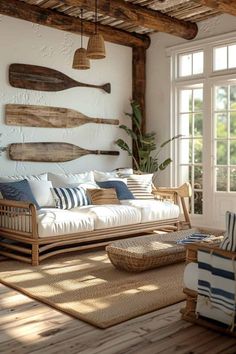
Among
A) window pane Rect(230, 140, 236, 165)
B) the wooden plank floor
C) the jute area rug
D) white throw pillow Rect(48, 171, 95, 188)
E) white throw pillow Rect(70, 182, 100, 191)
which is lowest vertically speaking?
the wooden plank floor

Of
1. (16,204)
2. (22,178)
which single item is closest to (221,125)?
(22,178)

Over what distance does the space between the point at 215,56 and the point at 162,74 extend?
96 centimetres

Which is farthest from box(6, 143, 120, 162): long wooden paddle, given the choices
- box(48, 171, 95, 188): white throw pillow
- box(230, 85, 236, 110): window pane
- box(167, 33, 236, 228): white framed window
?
box(230, 85, 236, 110): window pane

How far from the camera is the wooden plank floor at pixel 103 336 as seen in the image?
2.46 meters

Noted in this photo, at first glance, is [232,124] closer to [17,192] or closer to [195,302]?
[17,192]

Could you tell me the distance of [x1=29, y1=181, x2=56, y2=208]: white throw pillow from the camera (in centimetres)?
Answer: 509

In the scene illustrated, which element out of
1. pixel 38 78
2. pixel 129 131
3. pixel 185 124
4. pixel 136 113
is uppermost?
pixel 38 78

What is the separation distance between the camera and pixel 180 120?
6.81 meters

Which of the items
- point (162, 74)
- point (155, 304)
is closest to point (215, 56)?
point (162, 74)

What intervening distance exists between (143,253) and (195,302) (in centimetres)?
104

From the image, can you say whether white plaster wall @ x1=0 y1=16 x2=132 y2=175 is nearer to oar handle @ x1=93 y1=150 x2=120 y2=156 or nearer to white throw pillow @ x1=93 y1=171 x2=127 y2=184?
oar handle @ x1=93 y1=150 x2=120 y2=156

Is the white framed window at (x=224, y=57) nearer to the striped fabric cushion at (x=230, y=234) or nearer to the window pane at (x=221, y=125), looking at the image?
the window pane at (x=221, y=125)

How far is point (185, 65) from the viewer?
22.0ft

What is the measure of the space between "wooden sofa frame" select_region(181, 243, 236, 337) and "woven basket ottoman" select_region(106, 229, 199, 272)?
0.98 m
